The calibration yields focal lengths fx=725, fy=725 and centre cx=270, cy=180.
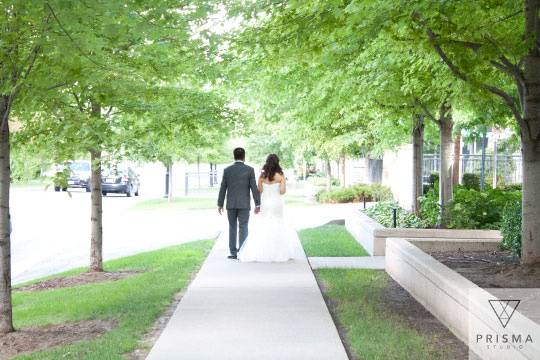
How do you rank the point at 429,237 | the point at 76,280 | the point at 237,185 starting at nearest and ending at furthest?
the point at 76,280 → the point at 237,185 → the point at 429,237

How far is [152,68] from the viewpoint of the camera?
950cm

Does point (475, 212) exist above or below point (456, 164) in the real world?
below

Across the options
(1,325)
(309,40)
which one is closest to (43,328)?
(1,325)

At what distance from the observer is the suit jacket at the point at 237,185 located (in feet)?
41.7

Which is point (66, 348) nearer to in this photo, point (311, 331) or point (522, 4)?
point (311, 331)

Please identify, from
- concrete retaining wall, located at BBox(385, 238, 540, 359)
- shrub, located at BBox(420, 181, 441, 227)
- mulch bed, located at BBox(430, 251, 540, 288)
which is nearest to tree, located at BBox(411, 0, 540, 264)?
mulch bed, located at BBox(430, 251, 540, 288)

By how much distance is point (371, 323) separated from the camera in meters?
7.49

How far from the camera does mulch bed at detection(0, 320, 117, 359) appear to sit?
7067 mm

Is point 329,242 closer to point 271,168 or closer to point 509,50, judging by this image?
point 271,168

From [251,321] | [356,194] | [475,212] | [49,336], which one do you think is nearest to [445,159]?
[475,212]

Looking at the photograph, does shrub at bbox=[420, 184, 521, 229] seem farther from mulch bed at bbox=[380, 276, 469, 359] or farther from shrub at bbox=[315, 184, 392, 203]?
shrub at bbox=[315, 184, 392, 203]

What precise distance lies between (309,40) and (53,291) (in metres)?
5.21

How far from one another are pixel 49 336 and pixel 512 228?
21.8ft

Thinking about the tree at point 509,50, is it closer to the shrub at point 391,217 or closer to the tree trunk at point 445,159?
the tree trunk at point 445,159
